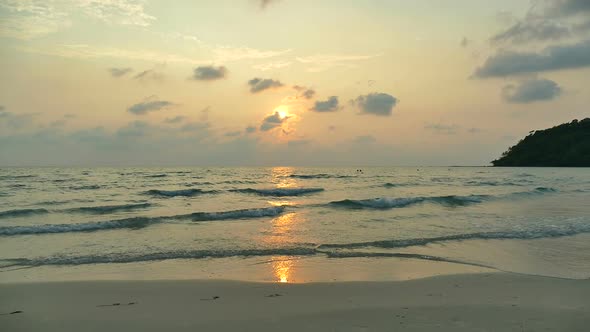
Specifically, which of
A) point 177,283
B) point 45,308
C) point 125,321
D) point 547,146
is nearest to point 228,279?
point 177,283

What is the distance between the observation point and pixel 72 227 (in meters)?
16.6

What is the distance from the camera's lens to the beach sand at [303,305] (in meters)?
5.99

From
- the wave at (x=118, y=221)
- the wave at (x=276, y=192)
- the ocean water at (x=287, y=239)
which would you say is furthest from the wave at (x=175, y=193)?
the wave at (x=118, y=221)

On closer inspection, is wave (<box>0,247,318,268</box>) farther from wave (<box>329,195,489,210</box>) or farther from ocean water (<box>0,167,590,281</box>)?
wave (<box>329,195,489,210</box>)

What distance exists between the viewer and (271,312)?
6609mm

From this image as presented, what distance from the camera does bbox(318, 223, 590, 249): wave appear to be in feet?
41.6

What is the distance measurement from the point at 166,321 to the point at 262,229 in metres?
10.3

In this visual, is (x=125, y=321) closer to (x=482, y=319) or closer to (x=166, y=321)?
(x=166, y=321)

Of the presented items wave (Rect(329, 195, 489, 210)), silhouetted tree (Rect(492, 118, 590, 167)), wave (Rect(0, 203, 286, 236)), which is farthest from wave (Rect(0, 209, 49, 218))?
silhouetted tree (Rect(492, 118, 590, 167))

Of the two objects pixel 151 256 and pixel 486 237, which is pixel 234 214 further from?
pixel 486 237

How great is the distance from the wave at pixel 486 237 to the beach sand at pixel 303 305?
3.99m

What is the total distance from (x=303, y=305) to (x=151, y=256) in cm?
594

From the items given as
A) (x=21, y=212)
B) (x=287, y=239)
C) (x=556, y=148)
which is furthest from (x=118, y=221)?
(x=556, y=148)

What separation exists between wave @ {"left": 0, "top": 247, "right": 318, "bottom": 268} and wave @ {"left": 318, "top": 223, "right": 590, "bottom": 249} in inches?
50.4
